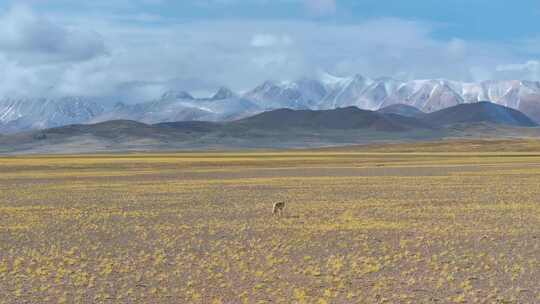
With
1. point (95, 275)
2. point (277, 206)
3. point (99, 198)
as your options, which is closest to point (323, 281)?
point (95, 275)

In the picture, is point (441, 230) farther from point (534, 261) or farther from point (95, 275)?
point (95, 275)

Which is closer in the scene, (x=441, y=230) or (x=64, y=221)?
(x=441, y=230)

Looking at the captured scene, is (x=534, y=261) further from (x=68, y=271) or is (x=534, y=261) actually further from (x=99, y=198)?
(x=99, y=198)

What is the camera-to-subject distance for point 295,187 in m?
41.2

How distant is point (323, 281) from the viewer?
1419cm

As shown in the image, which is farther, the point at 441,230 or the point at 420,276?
the point at 441,230

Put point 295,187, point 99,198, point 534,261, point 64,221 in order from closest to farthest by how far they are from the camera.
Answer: point 534,261 < point 64,221 < point 99,198 < point 295,187

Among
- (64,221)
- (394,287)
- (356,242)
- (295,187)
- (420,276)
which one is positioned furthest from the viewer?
(295,187)

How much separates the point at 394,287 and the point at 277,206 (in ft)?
41.5

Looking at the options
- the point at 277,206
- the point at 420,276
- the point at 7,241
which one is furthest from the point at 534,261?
the point at 7,241

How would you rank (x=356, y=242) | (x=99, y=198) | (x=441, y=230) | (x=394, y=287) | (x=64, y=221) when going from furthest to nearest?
(x=99, y=198)
(x=64, y=221)
(x=441, y=230)
(x=356, y=242)
(x=394, y=287)

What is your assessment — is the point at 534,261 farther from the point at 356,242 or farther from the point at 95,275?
the point at 95,275

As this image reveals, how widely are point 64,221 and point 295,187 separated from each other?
18354mm

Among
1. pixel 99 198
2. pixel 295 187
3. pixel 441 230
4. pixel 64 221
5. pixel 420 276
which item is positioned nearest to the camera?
pixel 420 276
